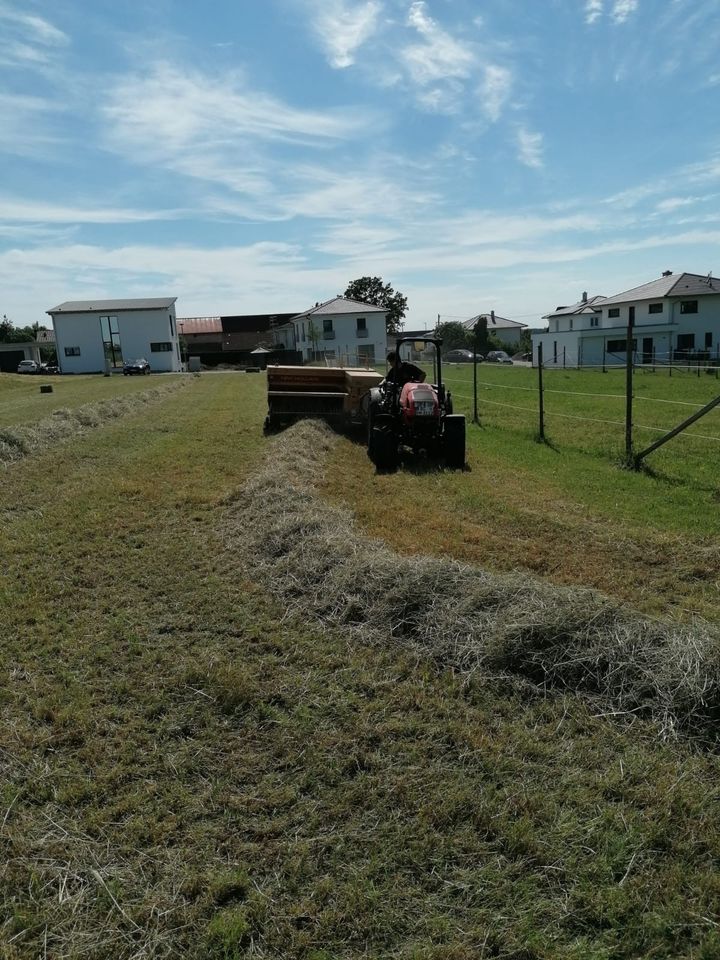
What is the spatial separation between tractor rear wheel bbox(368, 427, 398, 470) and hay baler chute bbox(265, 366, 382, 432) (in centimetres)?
383

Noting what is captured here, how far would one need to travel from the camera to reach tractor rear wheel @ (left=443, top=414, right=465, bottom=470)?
33.8 ft

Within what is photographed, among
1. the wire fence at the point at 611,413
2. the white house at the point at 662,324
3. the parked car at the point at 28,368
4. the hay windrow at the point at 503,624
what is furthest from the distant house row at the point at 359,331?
the hay windrow at the point at 503,624

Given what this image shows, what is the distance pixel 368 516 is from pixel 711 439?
23.7ft

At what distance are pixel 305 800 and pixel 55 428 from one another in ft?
42.4

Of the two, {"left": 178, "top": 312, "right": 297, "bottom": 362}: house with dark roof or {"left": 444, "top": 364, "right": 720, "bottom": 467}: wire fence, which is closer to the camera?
{"left": 444, "top": 364, "right": 720, "bottom": 467}: wire fence

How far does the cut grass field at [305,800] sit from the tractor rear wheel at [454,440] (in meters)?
5.17

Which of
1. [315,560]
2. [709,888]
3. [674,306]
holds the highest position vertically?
[674,306]

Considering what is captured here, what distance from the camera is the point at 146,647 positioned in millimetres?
4664

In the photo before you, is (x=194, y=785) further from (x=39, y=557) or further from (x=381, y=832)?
(x=39, y=557)

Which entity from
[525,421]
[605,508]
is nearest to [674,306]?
[525,421]

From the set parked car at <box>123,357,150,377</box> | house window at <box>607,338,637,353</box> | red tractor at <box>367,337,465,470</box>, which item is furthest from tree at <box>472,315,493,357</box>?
red tractor at <box>367,337,465,470</box>

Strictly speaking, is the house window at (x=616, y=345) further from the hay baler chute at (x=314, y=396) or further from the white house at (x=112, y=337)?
the hay baler chute at (x=314, y=396)

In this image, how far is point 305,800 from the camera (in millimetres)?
3203

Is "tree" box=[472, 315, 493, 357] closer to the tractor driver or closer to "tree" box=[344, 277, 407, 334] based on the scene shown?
"tree" box=[344, 277, 407, 334]
